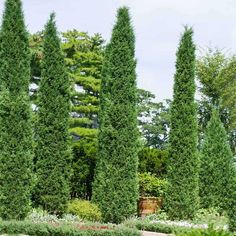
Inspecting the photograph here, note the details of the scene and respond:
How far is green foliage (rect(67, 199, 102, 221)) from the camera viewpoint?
17.1 metres

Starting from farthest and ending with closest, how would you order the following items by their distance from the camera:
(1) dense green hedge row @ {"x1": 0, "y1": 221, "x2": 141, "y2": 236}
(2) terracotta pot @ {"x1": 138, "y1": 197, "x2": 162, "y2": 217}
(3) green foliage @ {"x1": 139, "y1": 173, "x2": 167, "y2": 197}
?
(3) green foliage @ {"x1": 139, "y1": 173, "x2": 167, "y2": 197} < (2) terracotta pot @ {"x1": 138, "y1": 197, "x2": 162, "y2": 217} < (1) dense green hedge row @ {"x1": 0, "y1": 221, "x2": 141, "y2": 236}

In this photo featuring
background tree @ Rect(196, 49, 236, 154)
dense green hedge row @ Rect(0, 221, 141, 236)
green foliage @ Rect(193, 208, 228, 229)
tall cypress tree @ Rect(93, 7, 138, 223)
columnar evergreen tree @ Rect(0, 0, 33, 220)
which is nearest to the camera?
dense green hedge row @ Rect(0, 221, 141, 236)

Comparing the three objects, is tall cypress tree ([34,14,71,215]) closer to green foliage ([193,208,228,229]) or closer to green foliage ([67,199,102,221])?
green foliage ([67,199,102,221])

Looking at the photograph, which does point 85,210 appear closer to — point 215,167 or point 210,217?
point 210,217

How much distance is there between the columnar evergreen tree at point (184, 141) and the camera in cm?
1855

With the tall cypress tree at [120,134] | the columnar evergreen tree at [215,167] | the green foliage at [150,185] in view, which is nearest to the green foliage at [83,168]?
the tall cypress tree at [120,134]

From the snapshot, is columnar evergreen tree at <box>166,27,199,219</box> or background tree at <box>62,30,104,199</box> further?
background tree at <box>62,30,104,199</box>

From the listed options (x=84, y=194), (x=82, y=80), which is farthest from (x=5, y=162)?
(x=82, y=80)

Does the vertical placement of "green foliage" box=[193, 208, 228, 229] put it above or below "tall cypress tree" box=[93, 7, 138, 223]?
below

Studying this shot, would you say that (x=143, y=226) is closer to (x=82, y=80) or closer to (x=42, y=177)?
(x=42, y=177)

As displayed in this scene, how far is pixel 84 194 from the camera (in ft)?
67.7

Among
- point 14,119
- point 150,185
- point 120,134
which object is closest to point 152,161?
point 150,185

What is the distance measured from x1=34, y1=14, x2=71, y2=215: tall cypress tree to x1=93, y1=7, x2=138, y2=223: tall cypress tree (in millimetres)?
1339

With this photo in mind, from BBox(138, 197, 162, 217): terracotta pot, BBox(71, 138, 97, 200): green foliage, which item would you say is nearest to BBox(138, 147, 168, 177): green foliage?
BBox(138, 197, 162, 217): terracotta pot
